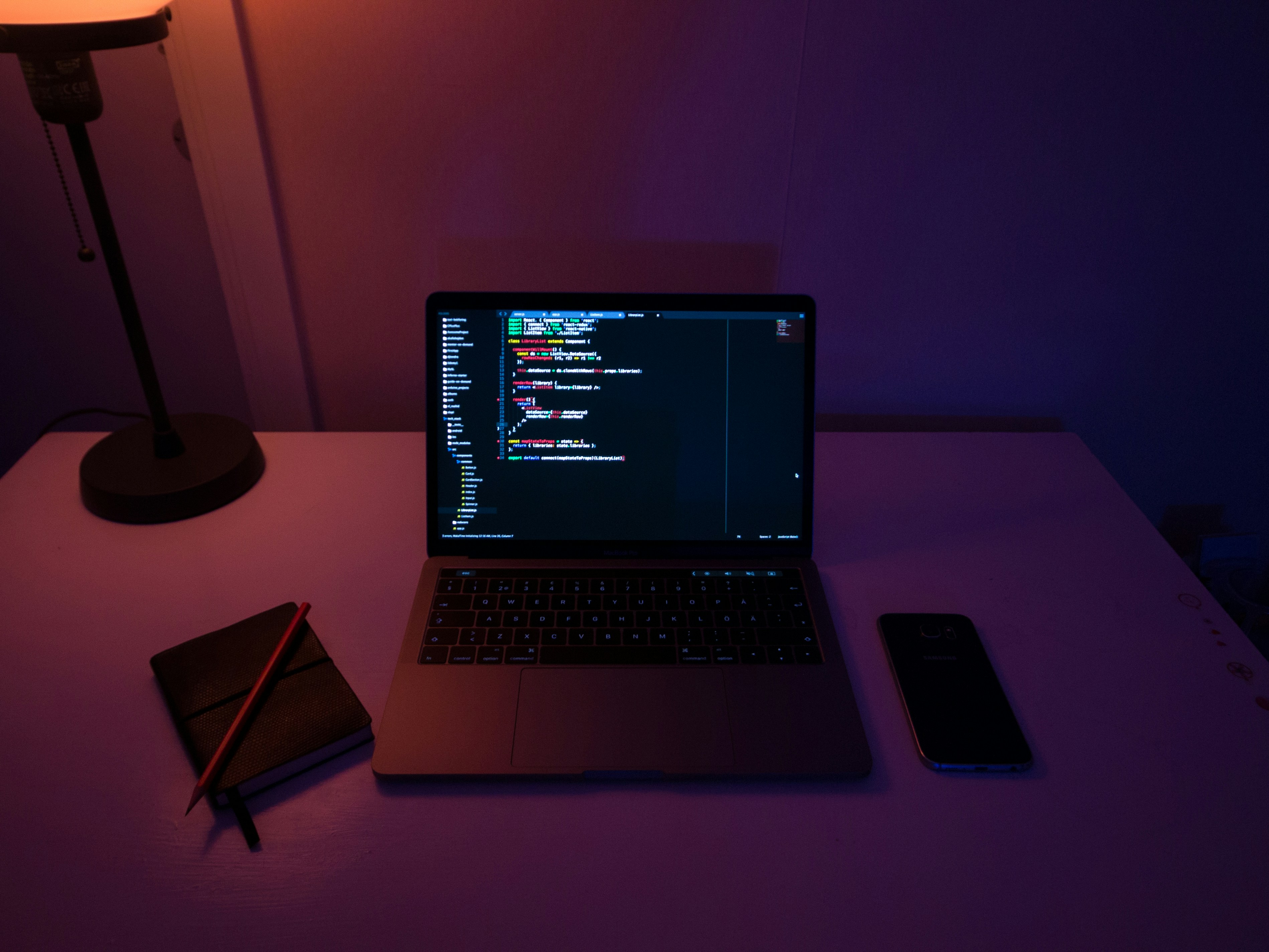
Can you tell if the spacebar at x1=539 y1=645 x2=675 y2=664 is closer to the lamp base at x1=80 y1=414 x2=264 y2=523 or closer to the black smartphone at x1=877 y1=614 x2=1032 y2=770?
the black smartphone at x1=877 y1=614 x2=1032 y2=770

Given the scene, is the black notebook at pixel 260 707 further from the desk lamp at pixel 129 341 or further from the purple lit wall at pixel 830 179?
the purple lit wall at pixel 830 179

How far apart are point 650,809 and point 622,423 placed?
389mm

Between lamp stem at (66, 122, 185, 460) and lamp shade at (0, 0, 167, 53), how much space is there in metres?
0.12

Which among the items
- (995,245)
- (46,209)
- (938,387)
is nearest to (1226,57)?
(995,245)

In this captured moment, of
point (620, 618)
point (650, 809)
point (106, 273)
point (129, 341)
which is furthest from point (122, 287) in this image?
point (650, 809)

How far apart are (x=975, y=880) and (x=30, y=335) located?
54.9 inches

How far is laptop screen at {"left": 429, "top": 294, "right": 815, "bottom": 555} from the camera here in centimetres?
83

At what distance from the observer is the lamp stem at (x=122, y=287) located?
0.79 meters

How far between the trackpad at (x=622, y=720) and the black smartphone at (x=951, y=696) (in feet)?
0.57

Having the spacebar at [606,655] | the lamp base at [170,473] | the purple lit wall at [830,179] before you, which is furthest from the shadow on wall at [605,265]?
the spacebar at [606,655]

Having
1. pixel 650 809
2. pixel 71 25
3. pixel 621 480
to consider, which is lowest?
pixel 650 809

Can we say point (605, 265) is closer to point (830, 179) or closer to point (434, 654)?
point (830, 179)

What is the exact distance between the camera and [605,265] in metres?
1.01

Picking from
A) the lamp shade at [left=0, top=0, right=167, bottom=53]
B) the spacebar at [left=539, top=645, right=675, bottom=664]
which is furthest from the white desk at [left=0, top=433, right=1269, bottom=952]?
the lamp shade at [left=0, top=0, right=167, bottom=53]
